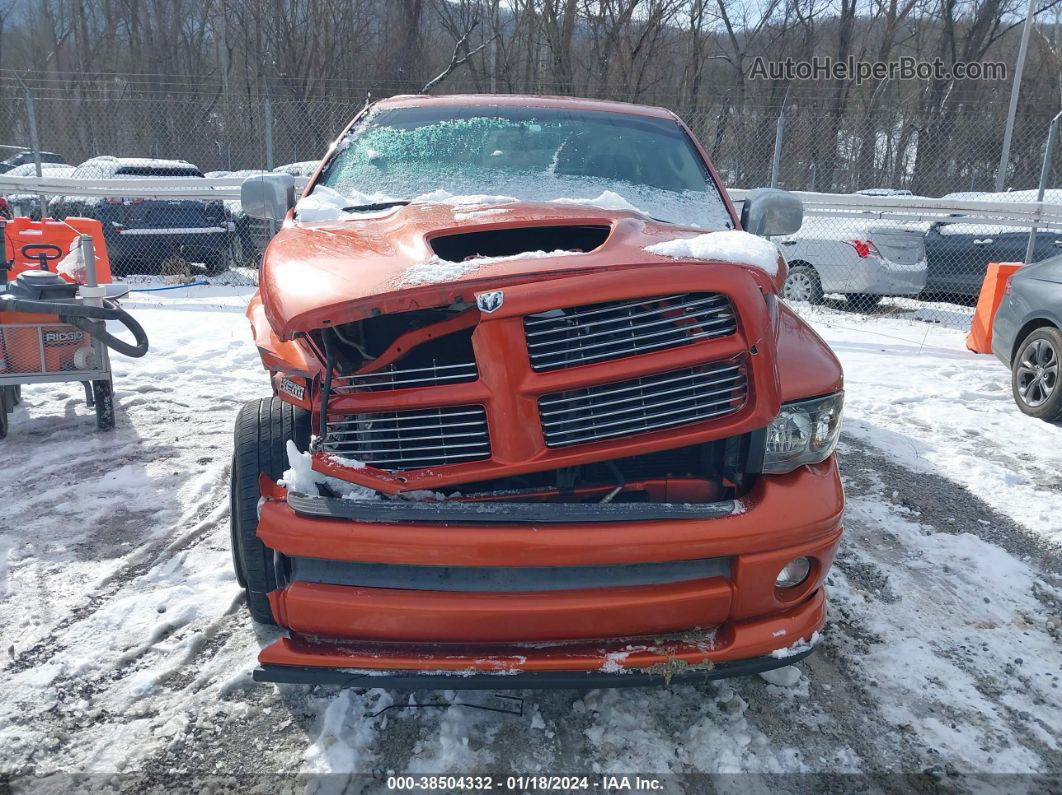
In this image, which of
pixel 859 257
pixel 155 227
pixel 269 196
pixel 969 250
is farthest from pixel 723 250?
pixel 155 227

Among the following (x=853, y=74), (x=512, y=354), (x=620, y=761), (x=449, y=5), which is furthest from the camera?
(x=853, y=74)

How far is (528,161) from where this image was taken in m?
3.55

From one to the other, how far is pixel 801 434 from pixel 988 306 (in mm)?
6433

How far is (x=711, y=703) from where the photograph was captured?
8.02 feet

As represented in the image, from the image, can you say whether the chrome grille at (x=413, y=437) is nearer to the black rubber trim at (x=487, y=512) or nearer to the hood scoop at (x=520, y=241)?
the black rubber trim at (x=487, y=512)

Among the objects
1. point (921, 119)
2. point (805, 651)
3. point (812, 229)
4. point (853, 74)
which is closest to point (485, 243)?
point (805, 651)

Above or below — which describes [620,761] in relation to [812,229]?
below

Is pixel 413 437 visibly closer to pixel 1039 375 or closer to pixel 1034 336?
pixel 1039 375

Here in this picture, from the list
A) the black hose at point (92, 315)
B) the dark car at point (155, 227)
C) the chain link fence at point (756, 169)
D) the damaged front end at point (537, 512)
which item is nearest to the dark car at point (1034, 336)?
the chain link fence at point (756, 169)

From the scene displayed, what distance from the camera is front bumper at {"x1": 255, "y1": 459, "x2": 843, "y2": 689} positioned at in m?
1.95

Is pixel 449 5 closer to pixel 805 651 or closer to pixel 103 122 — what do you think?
pixel 103 122

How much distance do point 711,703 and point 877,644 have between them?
81 cm

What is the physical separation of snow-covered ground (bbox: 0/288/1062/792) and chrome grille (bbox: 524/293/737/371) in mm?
1184

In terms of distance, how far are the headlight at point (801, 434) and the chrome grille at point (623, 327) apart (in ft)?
1.27
